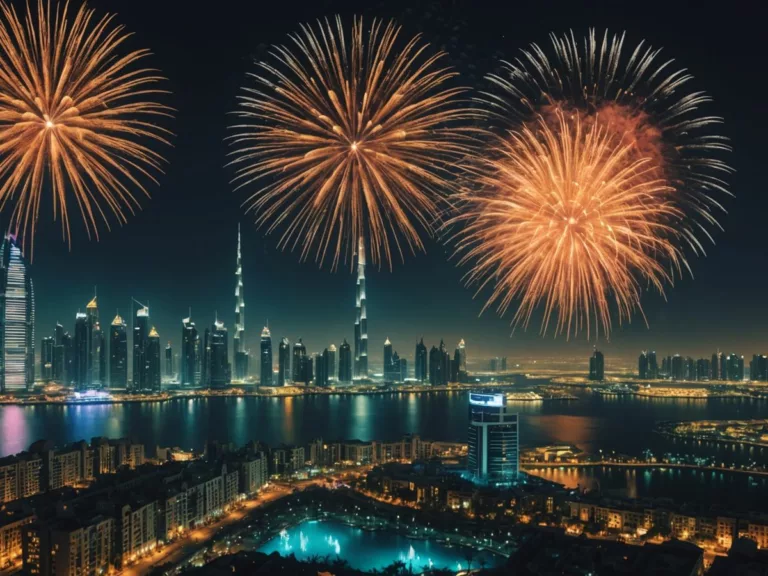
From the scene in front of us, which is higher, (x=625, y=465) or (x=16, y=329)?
(x=16, y=329)

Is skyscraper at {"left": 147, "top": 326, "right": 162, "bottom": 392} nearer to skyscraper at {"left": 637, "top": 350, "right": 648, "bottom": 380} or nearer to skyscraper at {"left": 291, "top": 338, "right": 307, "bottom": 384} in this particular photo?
skyscraper at {"left": 291, "top": 338, "right": 307, "bottom": 384}

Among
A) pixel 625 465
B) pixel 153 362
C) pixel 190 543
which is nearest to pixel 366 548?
pixel 190 543

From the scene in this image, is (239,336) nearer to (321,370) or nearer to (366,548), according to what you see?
(321,370)

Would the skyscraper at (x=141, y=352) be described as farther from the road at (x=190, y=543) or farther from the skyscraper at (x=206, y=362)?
the road at (x=190, y=543)

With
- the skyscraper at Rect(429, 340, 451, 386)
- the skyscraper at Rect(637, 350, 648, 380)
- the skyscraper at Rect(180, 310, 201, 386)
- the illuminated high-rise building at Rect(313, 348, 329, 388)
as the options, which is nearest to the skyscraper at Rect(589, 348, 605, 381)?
the skyscraper at Rect(637, 350, 648, 380)

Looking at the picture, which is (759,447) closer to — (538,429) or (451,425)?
(538,429)
